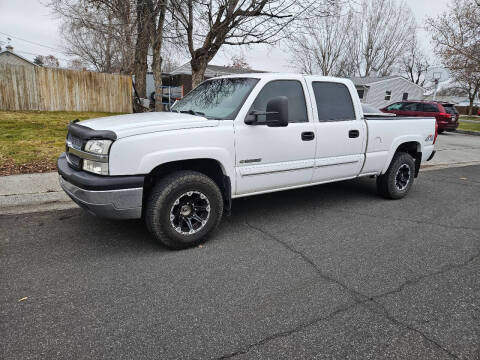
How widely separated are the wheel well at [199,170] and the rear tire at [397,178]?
303cm

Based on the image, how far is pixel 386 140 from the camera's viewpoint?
5277 mm

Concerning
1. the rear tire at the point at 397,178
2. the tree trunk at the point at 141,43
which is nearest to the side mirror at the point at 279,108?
the rear tire at the point at 397,178

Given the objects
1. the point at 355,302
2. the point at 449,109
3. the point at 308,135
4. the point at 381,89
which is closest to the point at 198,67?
the point at 308,135

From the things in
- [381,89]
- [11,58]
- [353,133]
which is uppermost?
[11,58]

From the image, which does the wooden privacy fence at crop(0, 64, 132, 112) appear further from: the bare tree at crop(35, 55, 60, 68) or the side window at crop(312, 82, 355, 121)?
the bare tree at crop(35, 55, 60, 68)

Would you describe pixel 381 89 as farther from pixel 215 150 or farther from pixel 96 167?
pixel 96 167

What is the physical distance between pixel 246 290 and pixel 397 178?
4014mm

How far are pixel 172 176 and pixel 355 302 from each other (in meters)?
2.06

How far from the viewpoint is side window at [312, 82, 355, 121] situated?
179 inches

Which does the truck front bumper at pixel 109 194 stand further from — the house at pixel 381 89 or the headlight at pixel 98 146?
the house at pixel 381 89

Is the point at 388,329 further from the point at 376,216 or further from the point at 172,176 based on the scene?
the point at 376,216

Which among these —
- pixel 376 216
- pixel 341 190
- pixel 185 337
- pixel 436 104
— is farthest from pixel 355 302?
pixel 436 104

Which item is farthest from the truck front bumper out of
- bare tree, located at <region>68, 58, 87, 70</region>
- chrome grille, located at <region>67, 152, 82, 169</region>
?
bare tree, located at <region>68, 58, 87, 70</region>

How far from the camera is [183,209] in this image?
142 inches
